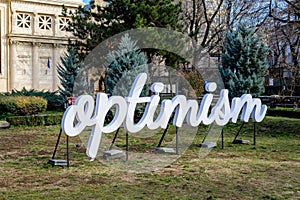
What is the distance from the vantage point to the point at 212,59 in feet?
108

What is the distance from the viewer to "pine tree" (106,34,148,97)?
56.2 ft

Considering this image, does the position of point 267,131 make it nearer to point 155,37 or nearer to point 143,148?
point 143,148

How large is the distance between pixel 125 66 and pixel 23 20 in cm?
1756

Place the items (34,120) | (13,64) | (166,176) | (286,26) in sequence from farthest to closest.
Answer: (13,64)
(286,26)
(34,120)
(166,176)

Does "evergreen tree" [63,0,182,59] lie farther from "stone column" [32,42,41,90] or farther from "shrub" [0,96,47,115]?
"stone column" [32,42,41,90]

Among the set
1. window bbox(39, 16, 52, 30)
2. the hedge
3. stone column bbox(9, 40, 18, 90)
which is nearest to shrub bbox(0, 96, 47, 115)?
the hedge

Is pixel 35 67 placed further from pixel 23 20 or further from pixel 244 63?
pixel 244 63

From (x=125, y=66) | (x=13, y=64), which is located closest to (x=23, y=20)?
(x=13, y=64)

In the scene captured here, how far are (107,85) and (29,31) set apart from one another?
1611 centimetres

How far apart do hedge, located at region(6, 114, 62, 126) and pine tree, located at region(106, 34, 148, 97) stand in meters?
3.48

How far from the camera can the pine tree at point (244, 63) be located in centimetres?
1872

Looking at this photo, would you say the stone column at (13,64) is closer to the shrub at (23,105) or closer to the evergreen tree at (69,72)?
the evergreen tree at (69,72)

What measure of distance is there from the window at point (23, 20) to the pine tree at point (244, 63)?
18868mm

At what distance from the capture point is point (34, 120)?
61.5 feet
